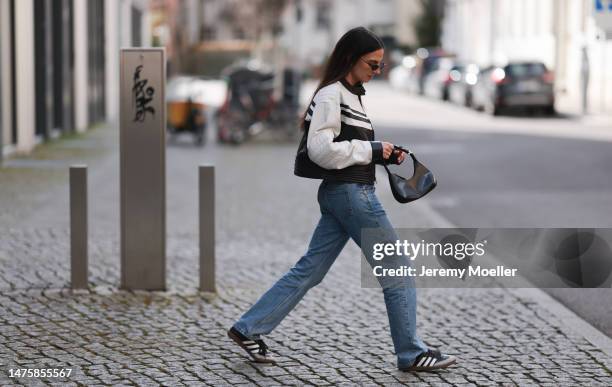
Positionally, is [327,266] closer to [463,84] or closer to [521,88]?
[521,88]

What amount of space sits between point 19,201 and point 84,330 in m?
6.61

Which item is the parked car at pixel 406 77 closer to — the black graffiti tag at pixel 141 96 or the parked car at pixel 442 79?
the parked car at pixel 442 79

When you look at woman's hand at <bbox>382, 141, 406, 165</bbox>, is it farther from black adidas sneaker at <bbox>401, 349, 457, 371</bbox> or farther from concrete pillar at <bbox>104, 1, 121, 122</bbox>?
concrete pillar at <bbox>104, 1, 121, 122</bbox>

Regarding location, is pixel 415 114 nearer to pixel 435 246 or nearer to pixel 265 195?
pixel 265 195

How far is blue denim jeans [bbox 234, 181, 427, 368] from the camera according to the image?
6.23 metres

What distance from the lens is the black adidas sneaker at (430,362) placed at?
6277 millimetres

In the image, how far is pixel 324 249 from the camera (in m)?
6.45

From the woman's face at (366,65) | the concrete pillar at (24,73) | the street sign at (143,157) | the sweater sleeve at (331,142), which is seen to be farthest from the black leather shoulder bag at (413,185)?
the concrete pillar at (24,73)

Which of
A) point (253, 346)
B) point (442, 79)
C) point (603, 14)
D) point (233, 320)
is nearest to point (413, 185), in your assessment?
point (253, 346)

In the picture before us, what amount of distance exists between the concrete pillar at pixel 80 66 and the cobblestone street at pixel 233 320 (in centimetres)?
1456

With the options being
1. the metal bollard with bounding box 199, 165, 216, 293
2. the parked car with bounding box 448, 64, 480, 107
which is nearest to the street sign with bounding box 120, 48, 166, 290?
the metal bollard with bounding box 199, 165, 216, 293

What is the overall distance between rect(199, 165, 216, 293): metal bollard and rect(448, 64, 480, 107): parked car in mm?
31387

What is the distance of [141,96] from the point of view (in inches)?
329

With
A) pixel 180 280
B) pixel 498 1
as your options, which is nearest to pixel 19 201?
pixel 180 280
